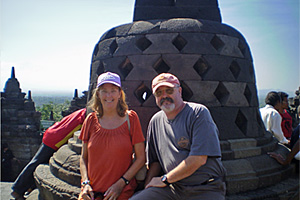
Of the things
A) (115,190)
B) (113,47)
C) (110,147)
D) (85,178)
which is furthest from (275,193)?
(113,47)

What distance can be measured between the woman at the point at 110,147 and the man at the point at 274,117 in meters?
3.02

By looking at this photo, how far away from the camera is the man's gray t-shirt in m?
1.86

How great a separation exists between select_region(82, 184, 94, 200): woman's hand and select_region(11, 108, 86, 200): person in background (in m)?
1.74

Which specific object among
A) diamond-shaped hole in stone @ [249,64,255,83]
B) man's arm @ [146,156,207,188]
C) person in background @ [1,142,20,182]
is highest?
diamond-shaped hole in stone @ [249,64,255,83]

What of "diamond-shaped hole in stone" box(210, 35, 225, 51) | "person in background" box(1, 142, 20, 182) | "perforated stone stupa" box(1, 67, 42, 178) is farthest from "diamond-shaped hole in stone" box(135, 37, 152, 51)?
"person in background" box(1, 142, 20, 182)

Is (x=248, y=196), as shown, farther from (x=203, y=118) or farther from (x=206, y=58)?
(x=206, y=58)

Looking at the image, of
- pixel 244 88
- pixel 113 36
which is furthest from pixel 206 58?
pixel 113 36

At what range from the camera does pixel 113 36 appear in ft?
11.8

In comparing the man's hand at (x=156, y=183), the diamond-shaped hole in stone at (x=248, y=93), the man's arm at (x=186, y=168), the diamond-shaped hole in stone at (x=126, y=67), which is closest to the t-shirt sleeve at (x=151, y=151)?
the man's hand at (x=156, y=183)

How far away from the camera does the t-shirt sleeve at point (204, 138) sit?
184 cm

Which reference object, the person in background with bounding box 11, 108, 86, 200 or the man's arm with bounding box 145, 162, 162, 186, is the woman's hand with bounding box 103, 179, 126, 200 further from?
the person in background with bounding box 11, 108, 86, 200

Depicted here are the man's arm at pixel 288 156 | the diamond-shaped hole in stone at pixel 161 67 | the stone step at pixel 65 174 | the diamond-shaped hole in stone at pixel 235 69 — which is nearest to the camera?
the stone step at pixel 65 174

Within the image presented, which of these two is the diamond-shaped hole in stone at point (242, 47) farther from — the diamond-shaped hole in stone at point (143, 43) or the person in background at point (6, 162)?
the person in background at point (6, 162)

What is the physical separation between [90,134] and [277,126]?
137 inches
